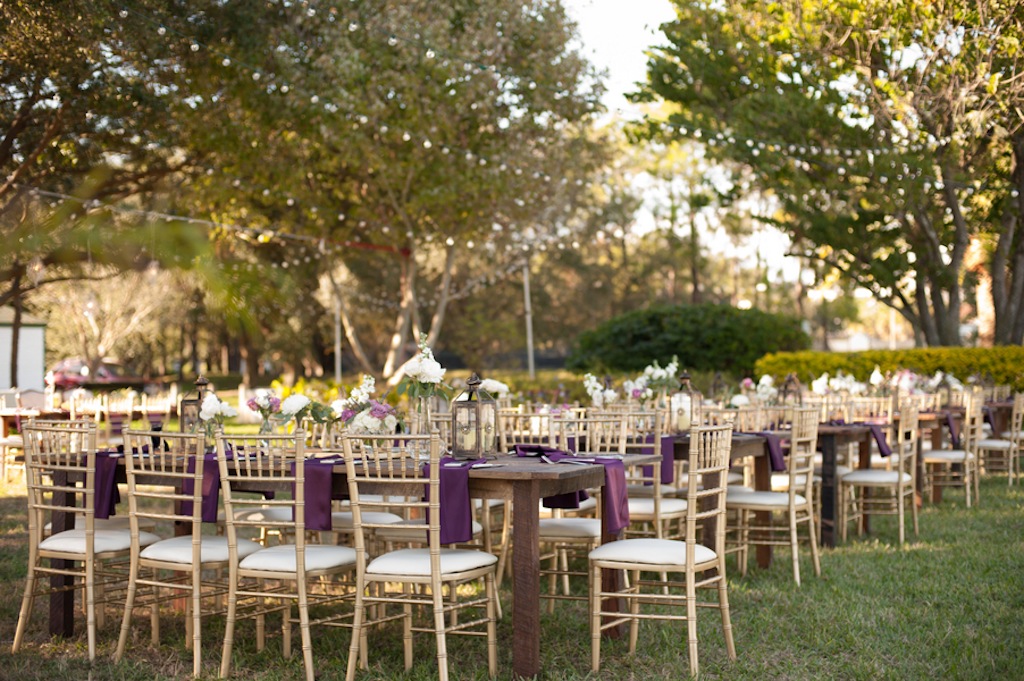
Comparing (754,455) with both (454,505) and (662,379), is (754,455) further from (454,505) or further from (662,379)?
(454,505)

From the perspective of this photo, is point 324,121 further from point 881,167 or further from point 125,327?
point 125,327

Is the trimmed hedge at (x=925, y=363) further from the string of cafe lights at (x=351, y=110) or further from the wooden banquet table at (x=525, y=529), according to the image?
the wooden banquet table at (x=525, y=529)

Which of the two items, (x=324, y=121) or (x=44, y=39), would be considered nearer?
(x=44, y=39)

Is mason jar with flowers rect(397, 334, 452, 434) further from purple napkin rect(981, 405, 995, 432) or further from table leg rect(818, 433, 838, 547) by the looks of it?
purple napkin rect(981, 405, 995, 432)

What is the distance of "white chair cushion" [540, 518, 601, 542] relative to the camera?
5.48m

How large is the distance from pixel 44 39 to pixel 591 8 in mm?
8530

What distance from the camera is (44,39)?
10.7 m

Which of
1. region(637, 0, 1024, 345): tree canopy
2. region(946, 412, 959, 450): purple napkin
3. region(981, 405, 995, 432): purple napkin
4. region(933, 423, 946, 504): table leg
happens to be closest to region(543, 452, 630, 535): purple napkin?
region(946, 412, 959, 450): purple napkin

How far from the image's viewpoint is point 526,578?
4.45m

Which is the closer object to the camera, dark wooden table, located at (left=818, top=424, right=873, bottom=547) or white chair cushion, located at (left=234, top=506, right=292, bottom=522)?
white chair cushion, located at (left=234, top=506, right=292, bottom=522)

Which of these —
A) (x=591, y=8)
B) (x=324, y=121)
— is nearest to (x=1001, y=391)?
(x=591, y=8)

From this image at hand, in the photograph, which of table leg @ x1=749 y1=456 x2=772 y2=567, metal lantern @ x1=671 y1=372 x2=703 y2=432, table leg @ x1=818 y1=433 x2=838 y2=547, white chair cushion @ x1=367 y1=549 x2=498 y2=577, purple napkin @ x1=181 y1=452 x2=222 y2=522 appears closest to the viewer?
white chair cushion @ x1=367 y1=549 x2=498 y2=577

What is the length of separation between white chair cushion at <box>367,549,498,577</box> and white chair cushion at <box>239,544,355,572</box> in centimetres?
25

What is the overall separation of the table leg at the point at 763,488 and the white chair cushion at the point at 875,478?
0.99 meters
